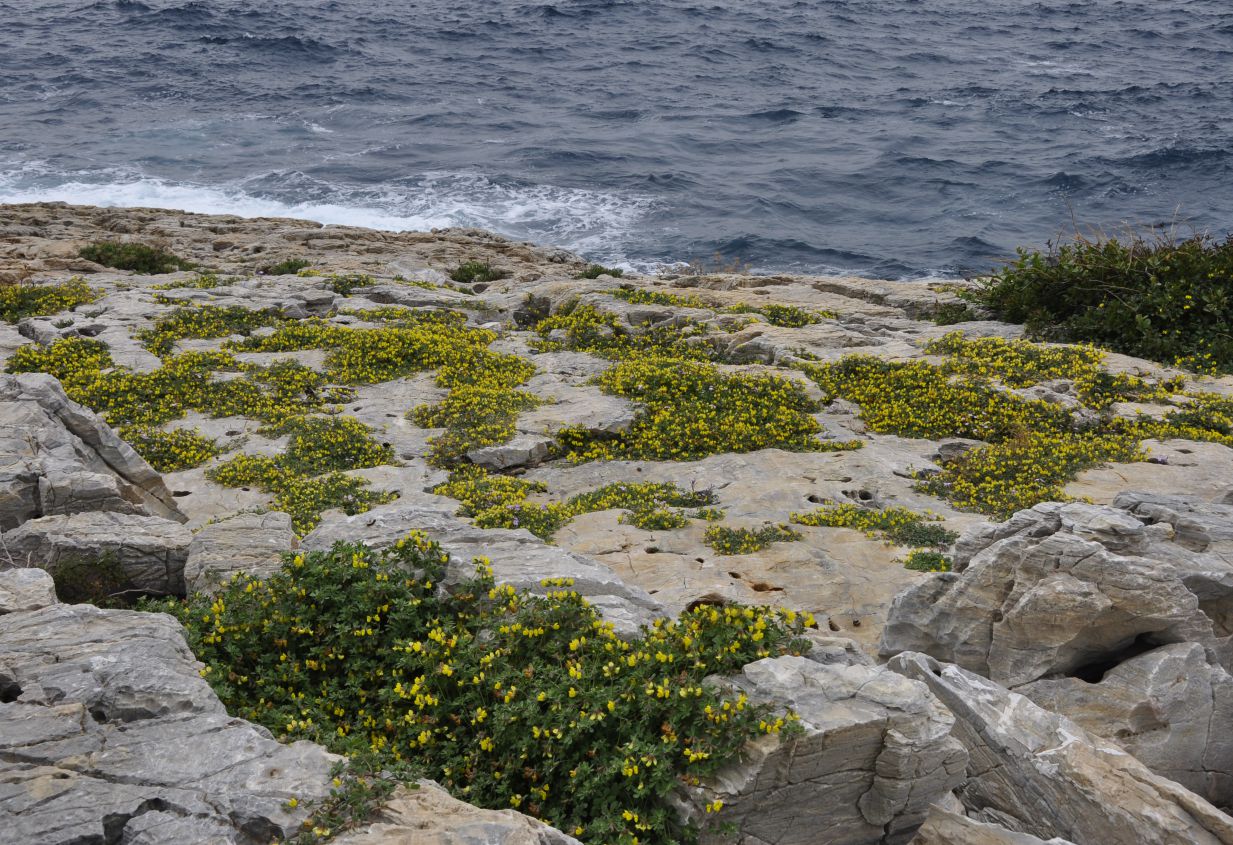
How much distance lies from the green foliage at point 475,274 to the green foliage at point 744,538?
64.3 feet

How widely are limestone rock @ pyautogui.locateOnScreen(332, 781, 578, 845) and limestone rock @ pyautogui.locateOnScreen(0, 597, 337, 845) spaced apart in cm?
51

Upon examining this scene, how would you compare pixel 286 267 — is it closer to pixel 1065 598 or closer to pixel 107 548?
pixel 107 548

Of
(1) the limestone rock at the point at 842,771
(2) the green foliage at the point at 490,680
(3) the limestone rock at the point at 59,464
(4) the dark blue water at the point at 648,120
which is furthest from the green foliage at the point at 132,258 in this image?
(1) the limestone rock at the point at 842,771

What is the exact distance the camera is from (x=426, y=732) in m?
8.38

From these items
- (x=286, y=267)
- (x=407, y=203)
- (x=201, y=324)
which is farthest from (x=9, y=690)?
(x=407, y=203)

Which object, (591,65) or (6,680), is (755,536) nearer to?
(6,680)

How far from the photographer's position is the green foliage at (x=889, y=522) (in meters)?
14.9

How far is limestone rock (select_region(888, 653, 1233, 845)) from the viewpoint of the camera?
877 cm

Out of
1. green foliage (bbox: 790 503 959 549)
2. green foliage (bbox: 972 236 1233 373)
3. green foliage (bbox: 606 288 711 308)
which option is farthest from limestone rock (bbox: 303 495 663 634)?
green foliage (bbox: 972 236 1233 373)

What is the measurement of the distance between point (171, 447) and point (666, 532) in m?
9.43

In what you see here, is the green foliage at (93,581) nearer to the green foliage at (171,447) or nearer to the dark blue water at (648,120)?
the green foliage at (171,447)

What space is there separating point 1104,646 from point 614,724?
5.98 m

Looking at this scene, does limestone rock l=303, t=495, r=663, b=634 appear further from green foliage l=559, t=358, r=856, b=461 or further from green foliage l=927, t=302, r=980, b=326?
green foliage l=927, t=302, r=980, b=326

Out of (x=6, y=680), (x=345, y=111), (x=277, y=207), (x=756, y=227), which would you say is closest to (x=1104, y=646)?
(x=6, y=680)
